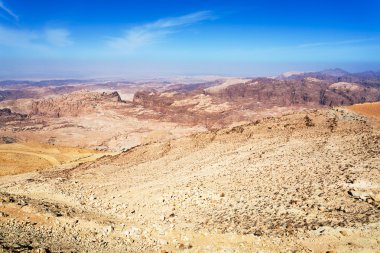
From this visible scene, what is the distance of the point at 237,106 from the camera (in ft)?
248

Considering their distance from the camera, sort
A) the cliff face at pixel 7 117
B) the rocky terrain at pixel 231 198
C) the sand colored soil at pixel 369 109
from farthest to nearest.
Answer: the cliff face at pixel 7 117 < the sand colored soil at pixel 369 109 < the rocky terrain at pixel 231 198

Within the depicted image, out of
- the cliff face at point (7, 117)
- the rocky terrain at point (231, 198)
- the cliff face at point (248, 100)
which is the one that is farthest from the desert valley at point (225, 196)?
the cliff face at point (7, 117)

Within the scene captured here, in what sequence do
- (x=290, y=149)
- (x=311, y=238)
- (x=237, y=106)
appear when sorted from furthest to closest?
(x=237, y=106) < (x=290, y=149) < (x=311, y=238)

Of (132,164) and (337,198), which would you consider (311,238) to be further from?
(132,164)

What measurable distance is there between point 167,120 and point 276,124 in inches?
1802

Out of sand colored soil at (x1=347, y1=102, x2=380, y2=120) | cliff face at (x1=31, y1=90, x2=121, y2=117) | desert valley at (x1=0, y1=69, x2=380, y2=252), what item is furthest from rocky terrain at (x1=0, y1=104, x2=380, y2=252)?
cliff face at (x1=31, y1=90, x2=121, y2=117)

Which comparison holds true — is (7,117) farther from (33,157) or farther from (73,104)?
(33,157)

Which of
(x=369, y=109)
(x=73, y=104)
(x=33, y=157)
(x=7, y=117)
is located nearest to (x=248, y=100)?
(x=73, y=104)

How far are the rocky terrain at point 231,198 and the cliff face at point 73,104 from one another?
2022 inches

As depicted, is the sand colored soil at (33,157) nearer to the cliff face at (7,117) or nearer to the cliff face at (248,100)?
the cliff face at (7,117)

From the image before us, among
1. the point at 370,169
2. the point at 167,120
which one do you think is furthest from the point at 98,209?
the point at 167,120

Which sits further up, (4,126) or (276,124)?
(276,124)

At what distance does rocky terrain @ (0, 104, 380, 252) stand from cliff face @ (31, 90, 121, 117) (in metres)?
51.4

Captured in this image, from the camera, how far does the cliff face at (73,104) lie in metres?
67.5
